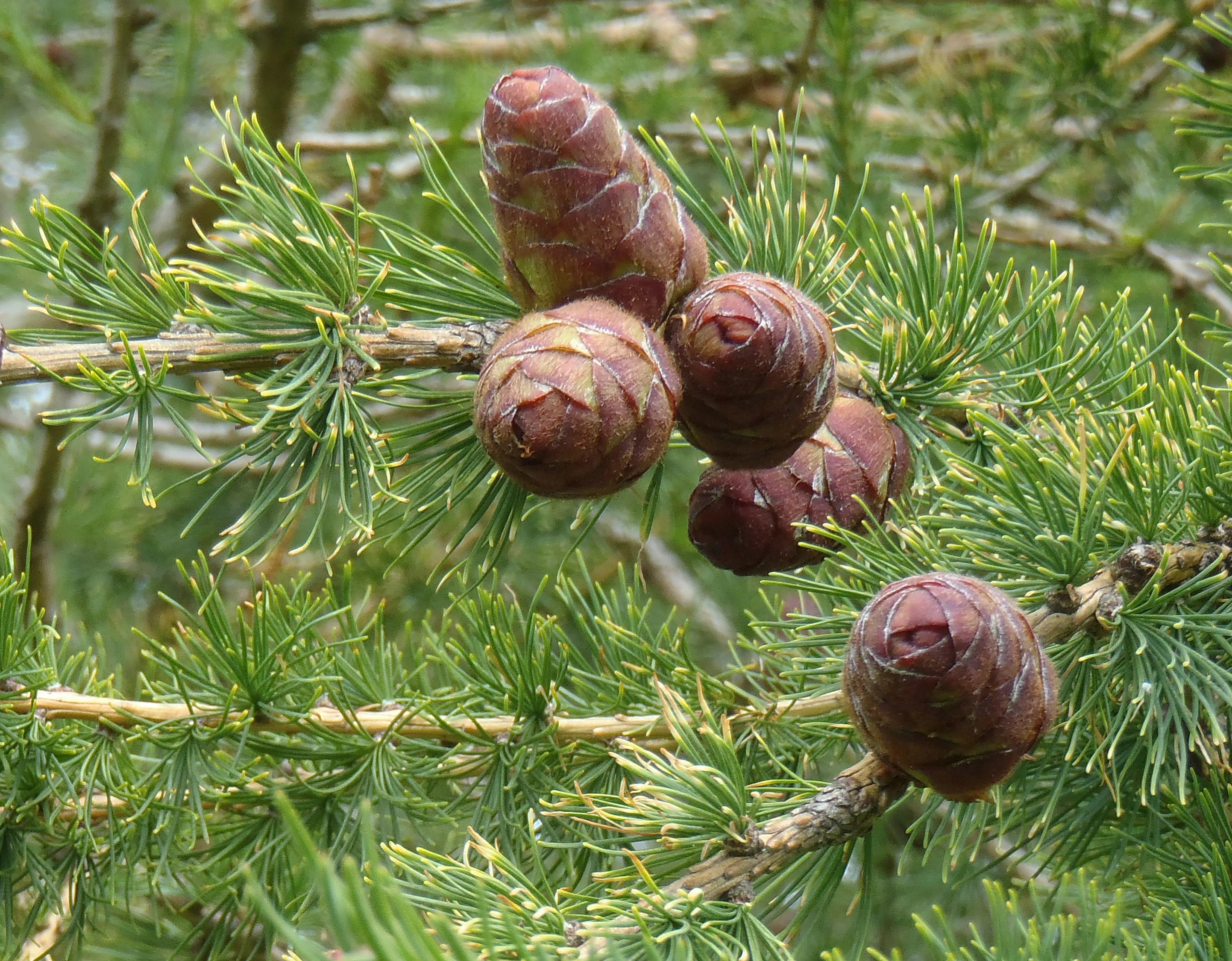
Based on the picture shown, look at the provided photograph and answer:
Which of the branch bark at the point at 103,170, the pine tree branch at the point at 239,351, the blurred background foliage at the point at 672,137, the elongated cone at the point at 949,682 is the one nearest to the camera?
the elongated cone at the point at 949,682

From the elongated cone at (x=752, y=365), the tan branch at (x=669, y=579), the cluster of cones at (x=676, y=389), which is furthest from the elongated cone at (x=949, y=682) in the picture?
the tan branch at (x=669, y=579)

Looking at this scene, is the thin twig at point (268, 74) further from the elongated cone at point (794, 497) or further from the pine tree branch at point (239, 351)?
the elongated cone at point (794, 497)

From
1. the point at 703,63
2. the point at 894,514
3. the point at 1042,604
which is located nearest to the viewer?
the point at 1042,604

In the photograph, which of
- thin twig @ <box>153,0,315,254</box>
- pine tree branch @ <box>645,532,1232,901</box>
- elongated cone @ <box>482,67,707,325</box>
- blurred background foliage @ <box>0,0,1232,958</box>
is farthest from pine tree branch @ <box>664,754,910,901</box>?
thin twig @ <box>153,0,315,254</box>

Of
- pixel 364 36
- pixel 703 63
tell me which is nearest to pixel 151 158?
pixel 364 36

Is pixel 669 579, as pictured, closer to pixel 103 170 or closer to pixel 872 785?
pixel 103 170

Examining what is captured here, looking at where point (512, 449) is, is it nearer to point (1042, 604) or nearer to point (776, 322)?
point (776, 322)
